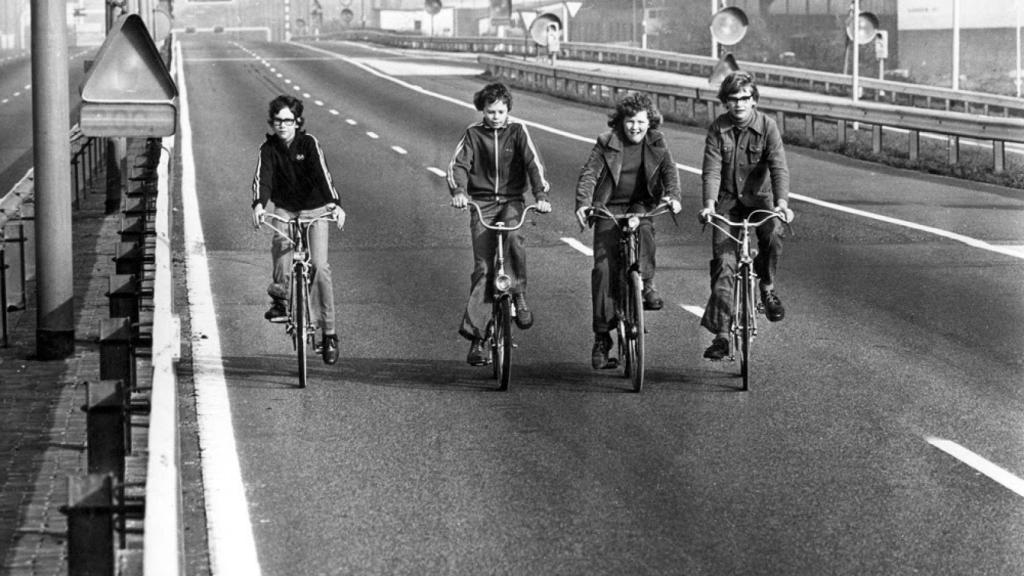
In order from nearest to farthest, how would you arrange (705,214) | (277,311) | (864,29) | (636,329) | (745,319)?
(636,329), (745,319), (705,214), (277,311), (864,29)

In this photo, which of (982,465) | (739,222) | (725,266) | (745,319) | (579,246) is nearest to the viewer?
(982,465)

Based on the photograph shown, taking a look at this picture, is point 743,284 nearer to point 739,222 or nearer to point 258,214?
point 739,222

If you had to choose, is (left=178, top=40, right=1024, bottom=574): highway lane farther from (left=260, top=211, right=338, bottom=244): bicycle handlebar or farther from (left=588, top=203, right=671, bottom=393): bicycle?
(left=260, top=211, right=338, bottom=244): bicycle handlebar

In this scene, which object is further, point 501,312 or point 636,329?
point 501,312

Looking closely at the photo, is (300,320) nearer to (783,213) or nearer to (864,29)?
(783,213)

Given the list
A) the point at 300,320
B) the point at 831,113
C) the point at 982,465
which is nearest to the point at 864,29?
the point at 831,113

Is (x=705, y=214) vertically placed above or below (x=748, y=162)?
below

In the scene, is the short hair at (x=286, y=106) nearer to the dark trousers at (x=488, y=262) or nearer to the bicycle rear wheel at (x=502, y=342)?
the dark trousers at (x=488, y=262)

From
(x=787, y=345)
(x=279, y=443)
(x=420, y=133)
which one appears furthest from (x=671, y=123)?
(x=279, y=443)

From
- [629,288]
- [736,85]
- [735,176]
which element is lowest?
[629,288]

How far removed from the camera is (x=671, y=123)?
41688 mm

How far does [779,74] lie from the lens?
218 feet

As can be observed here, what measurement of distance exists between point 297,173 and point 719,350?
9.32ft

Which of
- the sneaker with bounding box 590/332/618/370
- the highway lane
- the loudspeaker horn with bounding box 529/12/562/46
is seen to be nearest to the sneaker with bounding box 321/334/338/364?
the highway lane
